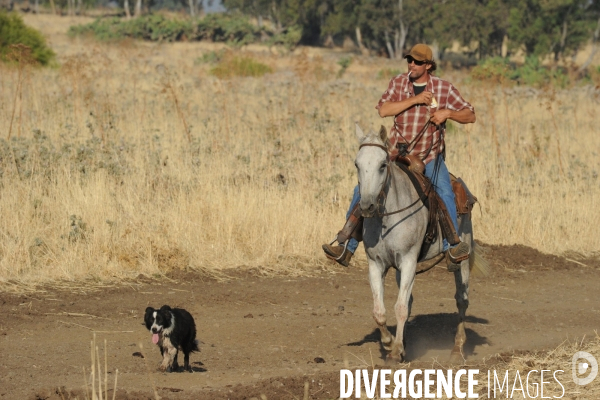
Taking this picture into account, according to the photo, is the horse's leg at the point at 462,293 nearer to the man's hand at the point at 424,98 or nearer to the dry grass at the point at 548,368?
the dry grass at the point at 548,368

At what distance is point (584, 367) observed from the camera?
22.4ft

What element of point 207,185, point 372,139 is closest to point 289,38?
point 207,185

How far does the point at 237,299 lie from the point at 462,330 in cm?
279

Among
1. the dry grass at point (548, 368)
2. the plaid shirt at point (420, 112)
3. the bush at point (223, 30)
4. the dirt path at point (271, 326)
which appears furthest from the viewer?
the bush at point (223, 30)

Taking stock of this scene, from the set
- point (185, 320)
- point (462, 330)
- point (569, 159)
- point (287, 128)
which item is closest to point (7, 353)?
point (185, 320)

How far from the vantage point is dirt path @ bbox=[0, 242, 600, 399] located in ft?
22.4

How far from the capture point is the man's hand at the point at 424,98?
7.55 meters

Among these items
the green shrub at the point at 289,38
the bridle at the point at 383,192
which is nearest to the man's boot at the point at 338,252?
the bridle at the point at 383,192

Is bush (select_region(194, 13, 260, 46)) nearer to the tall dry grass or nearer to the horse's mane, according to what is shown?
the tall dry grass

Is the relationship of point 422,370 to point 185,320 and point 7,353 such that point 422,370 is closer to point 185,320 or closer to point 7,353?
point 185,320

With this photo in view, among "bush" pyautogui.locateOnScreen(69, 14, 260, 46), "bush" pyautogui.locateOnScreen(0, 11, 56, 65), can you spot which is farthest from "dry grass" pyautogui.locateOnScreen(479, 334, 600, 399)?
"bush" pyautogui.locateOnScreen(69, 14, 260, 46)

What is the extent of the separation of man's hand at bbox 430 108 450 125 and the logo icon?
7.56ft

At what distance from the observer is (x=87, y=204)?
11844mm

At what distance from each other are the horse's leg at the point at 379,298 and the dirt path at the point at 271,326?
0.32m
